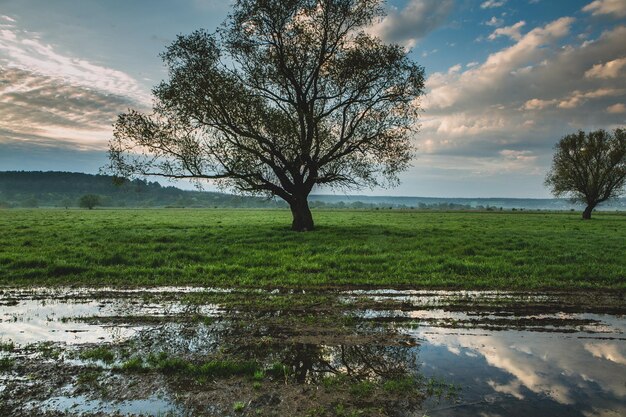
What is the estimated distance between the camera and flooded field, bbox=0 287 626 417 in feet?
18.3

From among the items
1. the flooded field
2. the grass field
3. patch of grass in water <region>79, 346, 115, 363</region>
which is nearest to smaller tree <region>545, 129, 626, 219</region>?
the grass field

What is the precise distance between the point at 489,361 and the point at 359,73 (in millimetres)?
24848

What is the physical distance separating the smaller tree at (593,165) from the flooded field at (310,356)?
57466mm

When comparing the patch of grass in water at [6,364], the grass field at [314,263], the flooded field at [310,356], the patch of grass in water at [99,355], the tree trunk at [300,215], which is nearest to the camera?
the flooded field at [310,356]

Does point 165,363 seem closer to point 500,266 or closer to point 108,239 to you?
point 500,266

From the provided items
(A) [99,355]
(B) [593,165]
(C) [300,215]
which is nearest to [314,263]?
(A) [99,355]

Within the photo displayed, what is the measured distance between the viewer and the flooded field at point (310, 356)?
557cm

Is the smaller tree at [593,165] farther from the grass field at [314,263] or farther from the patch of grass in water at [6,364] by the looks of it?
the patch of grass in water at [6,364]

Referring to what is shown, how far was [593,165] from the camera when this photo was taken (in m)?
59.2

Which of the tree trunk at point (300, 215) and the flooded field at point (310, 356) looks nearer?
the flooded field at point (310, 356)

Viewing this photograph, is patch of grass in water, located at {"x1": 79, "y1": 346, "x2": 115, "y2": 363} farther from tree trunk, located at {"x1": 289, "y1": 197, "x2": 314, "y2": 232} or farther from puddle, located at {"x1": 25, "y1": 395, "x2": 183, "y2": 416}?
tree trunk, located at {"x1": 289, "y1": 197, "x2": 314, "y2": 232}

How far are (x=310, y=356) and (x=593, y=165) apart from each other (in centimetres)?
6779

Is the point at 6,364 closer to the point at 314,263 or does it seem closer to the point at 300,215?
the point at 314,263

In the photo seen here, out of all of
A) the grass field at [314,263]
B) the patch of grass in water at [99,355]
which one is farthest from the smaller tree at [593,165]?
the patch of grass in water at [99,355]
